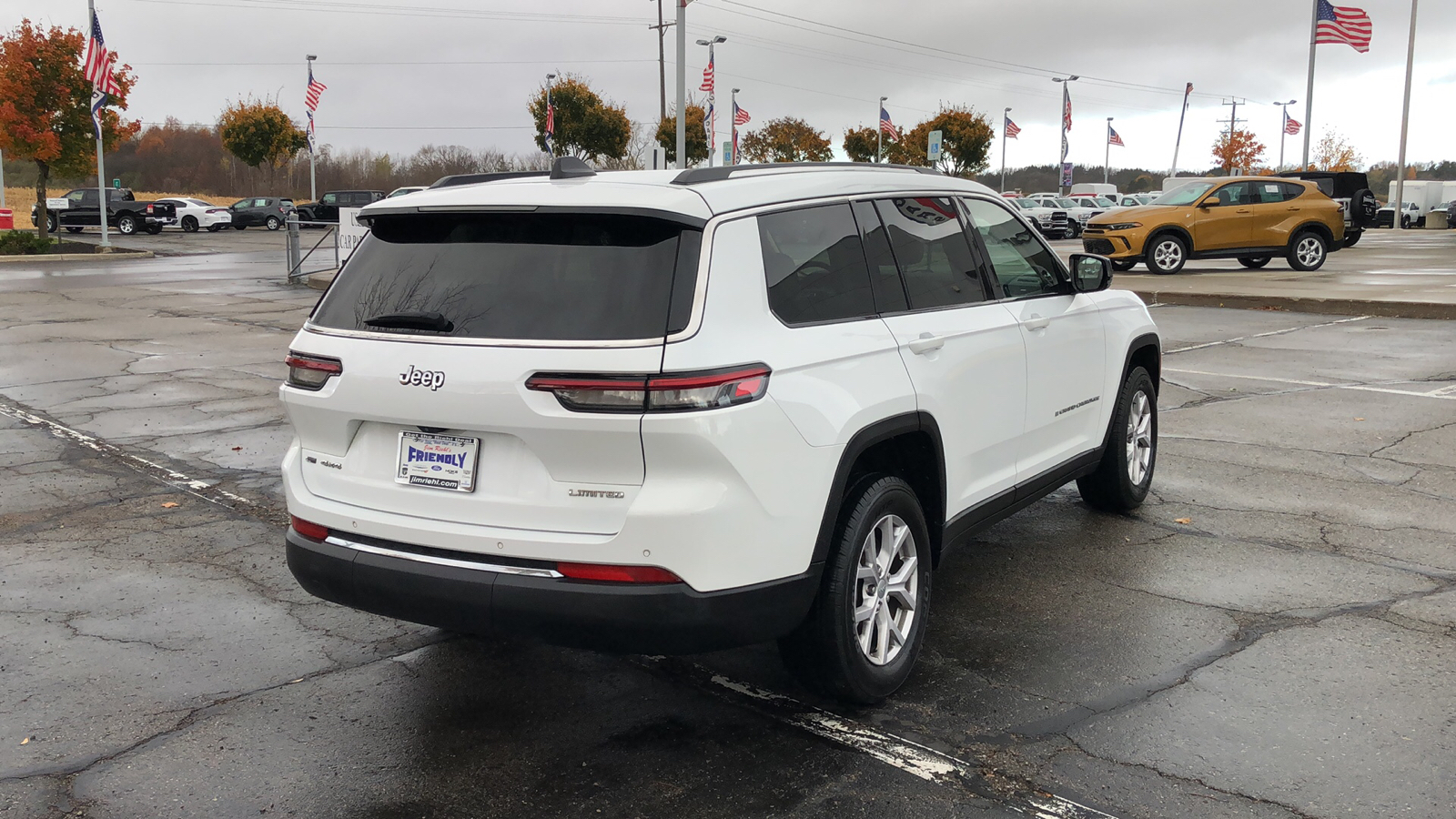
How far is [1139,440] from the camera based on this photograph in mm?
6574

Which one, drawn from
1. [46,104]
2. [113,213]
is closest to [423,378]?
[46,104]

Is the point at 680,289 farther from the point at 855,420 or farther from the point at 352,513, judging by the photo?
the point at 352,513

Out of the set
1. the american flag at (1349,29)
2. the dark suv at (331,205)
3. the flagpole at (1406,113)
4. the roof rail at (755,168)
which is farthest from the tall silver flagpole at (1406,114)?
the roof rail at (755,168)

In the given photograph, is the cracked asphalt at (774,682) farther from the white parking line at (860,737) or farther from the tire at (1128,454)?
the tire at (1128,454)

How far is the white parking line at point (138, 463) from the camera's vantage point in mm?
7055

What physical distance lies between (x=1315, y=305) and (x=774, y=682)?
15416 mm

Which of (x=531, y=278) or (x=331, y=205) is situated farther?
(x=331, y=205)

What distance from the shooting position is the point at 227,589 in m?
5.35

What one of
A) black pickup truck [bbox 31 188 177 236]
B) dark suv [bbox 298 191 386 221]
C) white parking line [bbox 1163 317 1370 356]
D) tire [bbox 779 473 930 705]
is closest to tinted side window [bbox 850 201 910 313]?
tire [bbox 779 473 930 705]

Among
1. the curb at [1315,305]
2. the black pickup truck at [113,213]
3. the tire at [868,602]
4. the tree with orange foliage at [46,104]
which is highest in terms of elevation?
the tree with orange foliage at [46,104]

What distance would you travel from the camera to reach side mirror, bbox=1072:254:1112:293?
5590 mm

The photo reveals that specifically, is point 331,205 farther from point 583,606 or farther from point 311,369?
point 583,606

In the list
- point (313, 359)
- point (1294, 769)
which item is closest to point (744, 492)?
point (313, 359)

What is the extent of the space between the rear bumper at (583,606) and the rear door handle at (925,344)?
967mm
